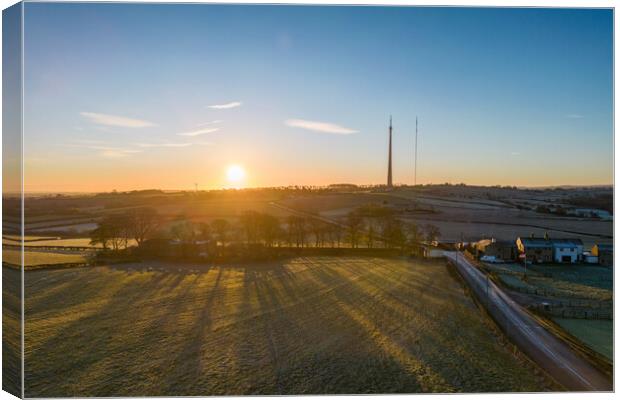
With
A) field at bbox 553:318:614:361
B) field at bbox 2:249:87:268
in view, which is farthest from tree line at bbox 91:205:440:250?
field at bbox 553:318:614:361

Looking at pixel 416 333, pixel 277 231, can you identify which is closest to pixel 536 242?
pixel 416 333

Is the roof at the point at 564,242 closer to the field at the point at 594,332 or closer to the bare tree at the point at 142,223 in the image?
the field at the point at 594,332

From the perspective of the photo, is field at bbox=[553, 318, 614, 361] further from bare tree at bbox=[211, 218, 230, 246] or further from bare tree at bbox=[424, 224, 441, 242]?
bare tree at bbox=[211, 218, 230, 246]

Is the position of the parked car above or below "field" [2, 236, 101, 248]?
below

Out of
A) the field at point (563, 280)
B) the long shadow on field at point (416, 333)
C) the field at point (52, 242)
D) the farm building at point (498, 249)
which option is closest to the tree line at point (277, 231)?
the field at point (52, 242)

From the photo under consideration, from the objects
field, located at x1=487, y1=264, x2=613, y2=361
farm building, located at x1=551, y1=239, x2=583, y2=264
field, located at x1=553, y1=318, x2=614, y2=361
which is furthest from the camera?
farm building, located at x1=551, y1=239, x2=583, y2=264

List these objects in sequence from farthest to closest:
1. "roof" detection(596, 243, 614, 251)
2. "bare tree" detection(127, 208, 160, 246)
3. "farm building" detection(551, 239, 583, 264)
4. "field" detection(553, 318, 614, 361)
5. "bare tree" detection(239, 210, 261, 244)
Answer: "farm building" detection(551, 239, 583, 264) < "bare tree" detection(239, 210, 261, 244) < "bare tree" detection(127, 208, 160, 246) < "roof" detection(596, 243, 614, 251) < "field" detection(553, 318, 614, 361)

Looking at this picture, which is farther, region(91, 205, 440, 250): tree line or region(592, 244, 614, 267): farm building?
region(91, 205, 440, 250): tree line

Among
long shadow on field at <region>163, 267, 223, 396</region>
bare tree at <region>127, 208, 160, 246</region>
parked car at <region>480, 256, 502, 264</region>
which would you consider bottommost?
long shadow on field at <region>163, 267, 223, 396</region>
